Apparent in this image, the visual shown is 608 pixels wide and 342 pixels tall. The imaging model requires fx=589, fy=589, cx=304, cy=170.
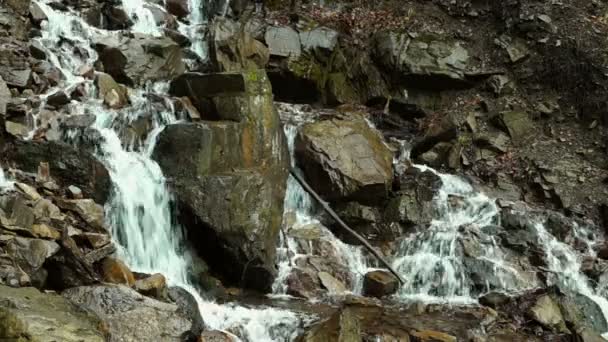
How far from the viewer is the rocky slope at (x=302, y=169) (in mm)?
7348

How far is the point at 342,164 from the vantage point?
1136 centimetres

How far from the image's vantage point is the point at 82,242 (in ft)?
24.0

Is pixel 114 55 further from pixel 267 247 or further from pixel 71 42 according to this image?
pixel 267 247

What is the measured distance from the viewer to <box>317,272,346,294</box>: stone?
940 centimetres

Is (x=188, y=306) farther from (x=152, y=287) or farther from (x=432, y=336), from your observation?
(x=432, y=336)

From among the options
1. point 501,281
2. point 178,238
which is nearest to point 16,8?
point 178,238

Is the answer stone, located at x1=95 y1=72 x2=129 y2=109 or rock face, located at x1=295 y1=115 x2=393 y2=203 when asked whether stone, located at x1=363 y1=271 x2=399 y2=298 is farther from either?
stone, located at x1=95 y1=72 x2=129 y2=109

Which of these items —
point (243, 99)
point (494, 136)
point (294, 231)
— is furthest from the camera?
point (494, 136)

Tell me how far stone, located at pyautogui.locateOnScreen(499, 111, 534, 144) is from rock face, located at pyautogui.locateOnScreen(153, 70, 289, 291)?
6.23 metres

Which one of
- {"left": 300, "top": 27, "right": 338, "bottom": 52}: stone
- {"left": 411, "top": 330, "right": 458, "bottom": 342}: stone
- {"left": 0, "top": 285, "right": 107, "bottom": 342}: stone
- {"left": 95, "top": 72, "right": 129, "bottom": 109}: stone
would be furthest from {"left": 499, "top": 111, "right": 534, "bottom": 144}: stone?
{"left": 0, "top": 285, "right": 107, "bottom": 342}: stone

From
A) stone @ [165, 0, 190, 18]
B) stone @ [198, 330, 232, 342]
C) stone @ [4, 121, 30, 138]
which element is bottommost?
stone @ [198, 330, 232, 342]

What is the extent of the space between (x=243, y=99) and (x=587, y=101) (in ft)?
27.9

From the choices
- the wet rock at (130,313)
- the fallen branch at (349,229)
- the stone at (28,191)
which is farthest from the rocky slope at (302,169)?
the fallen branch at (349,229)

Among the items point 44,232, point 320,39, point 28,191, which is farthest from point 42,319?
point 320,39
